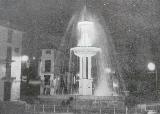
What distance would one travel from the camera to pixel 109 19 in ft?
32.1

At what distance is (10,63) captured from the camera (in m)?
8.92

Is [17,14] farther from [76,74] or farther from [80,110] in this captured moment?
[80,110]

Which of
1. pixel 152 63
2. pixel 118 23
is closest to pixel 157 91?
pixel 152 63

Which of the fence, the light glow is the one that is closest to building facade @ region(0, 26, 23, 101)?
the fence

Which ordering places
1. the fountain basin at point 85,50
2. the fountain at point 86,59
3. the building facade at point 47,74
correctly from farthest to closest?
the building facade at point 47,74
the fountain at point 86,59
the fountain basin at point 85,50

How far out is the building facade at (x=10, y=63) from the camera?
844 centimetres

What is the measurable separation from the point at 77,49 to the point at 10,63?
7.12 ft

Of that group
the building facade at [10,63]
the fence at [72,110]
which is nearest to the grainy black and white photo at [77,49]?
the building facade at [10,63]

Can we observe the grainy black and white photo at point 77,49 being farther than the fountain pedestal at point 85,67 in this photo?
Yes

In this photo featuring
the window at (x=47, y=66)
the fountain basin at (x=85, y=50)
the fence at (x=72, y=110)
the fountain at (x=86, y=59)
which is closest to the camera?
the fence at (x=72, y=110)

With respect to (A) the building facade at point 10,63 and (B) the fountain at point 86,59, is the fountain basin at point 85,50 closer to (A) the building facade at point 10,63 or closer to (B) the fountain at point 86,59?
(B) the fountain at point 86,59

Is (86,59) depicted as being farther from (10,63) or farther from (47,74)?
(10,63)

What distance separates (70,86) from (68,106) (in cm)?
237

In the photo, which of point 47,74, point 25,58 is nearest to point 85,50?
point 47,74
